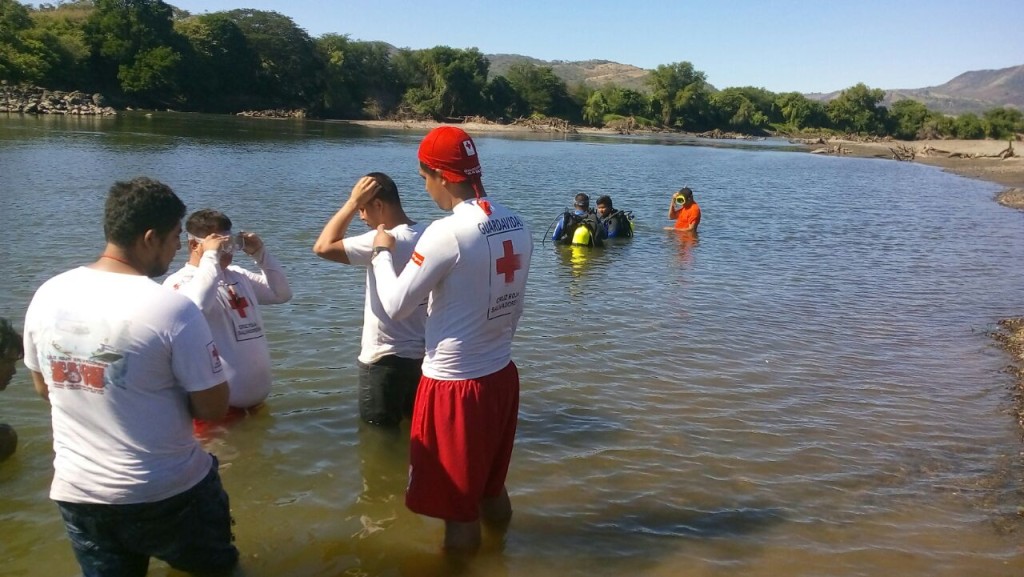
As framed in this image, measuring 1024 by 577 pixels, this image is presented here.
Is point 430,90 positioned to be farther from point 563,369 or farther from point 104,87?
point 563,369

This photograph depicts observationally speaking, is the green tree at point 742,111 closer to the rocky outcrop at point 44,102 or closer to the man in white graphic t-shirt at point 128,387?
the rocky outcrop at point 44,102

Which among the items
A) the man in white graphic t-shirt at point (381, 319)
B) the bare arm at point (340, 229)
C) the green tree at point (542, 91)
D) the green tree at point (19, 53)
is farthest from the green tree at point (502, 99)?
the bare arm at point (340, 229)

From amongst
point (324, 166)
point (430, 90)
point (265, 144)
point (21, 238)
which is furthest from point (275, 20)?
point (21, 238)

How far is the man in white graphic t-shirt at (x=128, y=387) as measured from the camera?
2.74 m

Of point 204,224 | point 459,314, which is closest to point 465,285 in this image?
point 459,314

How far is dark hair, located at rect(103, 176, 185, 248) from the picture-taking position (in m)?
2.86

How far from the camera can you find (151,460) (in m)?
2.95

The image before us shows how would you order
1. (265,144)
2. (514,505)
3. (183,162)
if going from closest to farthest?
(514,505) → (183,162) → (265,144)

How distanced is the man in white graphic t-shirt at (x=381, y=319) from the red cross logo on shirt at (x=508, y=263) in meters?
0.72

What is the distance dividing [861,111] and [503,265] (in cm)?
13581

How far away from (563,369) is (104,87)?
84.2 meters

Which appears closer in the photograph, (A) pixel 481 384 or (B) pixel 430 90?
(A) pixel 481 384

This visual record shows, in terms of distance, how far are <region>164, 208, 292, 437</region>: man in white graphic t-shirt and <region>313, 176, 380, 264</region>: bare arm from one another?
99cm

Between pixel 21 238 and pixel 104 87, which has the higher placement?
pixel 104 87
